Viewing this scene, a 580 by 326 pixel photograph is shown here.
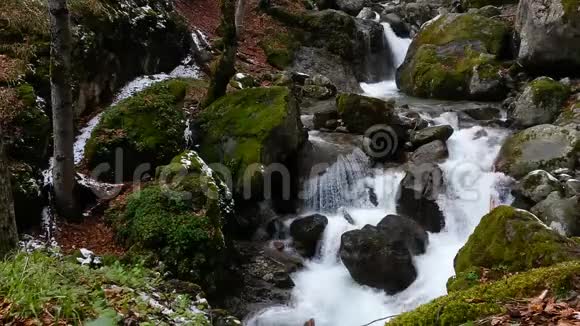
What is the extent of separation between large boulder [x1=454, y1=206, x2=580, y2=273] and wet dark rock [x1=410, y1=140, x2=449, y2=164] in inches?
201

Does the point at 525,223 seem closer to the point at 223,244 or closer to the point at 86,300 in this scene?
the point at 223,244

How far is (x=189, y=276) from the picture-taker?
8.29 meters

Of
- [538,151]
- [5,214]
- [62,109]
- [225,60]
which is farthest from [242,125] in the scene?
[538,151]

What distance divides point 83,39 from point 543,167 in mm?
10860

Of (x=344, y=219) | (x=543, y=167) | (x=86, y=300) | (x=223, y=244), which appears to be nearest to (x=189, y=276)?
(x=223, y=244)

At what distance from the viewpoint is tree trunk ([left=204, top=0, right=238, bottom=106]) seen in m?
12.4

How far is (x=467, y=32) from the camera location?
1875cm

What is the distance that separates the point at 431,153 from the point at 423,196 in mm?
1544

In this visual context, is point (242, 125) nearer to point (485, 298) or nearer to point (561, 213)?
point (561, 213)

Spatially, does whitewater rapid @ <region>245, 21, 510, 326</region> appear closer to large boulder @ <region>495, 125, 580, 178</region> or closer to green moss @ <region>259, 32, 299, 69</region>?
large boulder @ <region>495, 125, 580, 178</region>

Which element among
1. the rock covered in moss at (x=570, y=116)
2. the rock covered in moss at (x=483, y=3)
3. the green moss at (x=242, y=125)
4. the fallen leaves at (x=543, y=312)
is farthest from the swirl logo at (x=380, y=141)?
the rock covered in moss at (x=483, y=3)

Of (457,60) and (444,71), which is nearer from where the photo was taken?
(444,71)

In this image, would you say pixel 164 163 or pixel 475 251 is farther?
pixel 164 163

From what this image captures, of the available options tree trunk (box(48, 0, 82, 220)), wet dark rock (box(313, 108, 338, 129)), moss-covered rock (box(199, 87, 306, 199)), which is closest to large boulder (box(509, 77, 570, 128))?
wet dark rock (box(313, 108, 338, 129))
